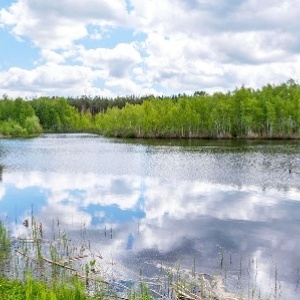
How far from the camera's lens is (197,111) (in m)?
111

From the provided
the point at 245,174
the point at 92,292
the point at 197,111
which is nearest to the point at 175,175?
the point at 245,174

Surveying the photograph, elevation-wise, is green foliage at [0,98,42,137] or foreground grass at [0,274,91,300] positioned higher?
green foliage at [0,98,42,137]

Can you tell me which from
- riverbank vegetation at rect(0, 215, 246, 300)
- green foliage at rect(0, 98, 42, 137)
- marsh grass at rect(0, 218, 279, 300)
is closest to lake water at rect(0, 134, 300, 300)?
marsh grass at rect(0, 218, 279, 300)

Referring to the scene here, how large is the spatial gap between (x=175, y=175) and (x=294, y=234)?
21.9 m

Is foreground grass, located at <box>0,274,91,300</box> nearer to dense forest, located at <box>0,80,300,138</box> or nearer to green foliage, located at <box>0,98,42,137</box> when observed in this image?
dense forest, located at <box>0,80,300,138</box>

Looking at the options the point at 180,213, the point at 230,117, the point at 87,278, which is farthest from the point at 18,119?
the point at 87,278

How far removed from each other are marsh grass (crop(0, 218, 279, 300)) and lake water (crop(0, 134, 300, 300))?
52cm

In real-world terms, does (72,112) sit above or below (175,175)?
above

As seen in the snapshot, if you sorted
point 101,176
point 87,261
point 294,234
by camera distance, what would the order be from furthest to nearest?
1. point 101,176
2. point 294,234
3. point 87,261

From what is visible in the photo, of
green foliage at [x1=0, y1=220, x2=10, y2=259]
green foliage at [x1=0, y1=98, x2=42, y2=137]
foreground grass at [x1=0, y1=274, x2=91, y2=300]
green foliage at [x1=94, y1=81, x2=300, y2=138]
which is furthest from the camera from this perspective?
green foliage at [x1=0, y1=98, x2=42, y2=137]

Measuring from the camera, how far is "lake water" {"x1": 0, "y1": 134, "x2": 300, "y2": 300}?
50.9 ft

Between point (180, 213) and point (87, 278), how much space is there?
12.0 metres

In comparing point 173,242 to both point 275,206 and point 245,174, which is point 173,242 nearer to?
point 275,206

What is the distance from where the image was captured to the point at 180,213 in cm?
2414
